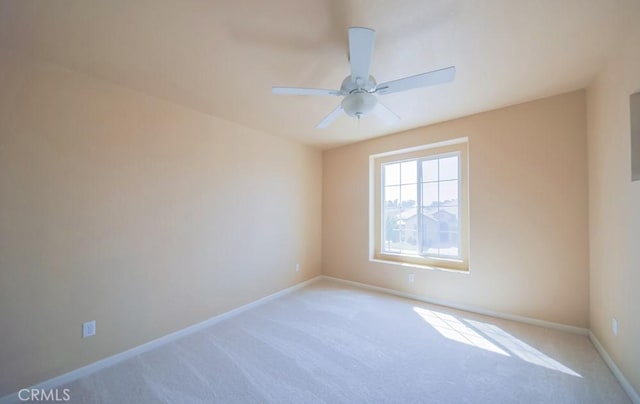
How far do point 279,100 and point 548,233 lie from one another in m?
3.16

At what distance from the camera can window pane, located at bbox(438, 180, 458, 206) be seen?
3.30 meters

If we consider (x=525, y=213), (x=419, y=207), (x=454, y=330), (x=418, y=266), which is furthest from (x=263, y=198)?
(x=525, y=213)

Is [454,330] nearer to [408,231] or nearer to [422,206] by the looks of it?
[408,231]

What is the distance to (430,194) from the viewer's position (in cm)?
351

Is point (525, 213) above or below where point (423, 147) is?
below

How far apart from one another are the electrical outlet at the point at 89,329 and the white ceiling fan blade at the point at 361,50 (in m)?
2.83

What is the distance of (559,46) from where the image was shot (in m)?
1.71

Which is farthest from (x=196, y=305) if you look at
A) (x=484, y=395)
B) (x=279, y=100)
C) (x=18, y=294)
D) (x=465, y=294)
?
(x=465, y=294)

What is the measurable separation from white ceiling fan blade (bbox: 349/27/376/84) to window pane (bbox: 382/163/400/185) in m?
2.47

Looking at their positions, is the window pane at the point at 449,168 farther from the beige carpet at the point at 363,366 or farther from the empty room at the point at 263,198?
the beige carpet at the point at 363,366

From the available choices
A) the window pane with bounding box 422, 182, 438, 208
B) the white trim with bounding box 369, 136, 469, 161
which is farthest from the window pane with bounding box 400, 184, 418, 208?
the white trim with bounding box 369, 136, 469, 161

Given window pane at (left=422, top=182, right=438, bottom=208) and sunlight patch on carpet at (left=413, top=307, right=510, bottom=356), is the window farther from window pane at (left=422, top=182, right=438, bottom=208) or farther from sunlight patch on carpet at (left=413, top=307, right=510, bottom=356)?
sunlight patch on carpet at (left=413, top=307, right=510, bottom=356)

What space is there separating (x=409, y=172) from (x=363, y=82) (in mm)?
2395

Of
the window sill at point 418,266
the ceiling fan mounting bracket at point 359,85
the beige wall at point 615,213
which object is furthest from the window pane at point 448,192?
the ceiling fan mounting bracket at point 359,85
